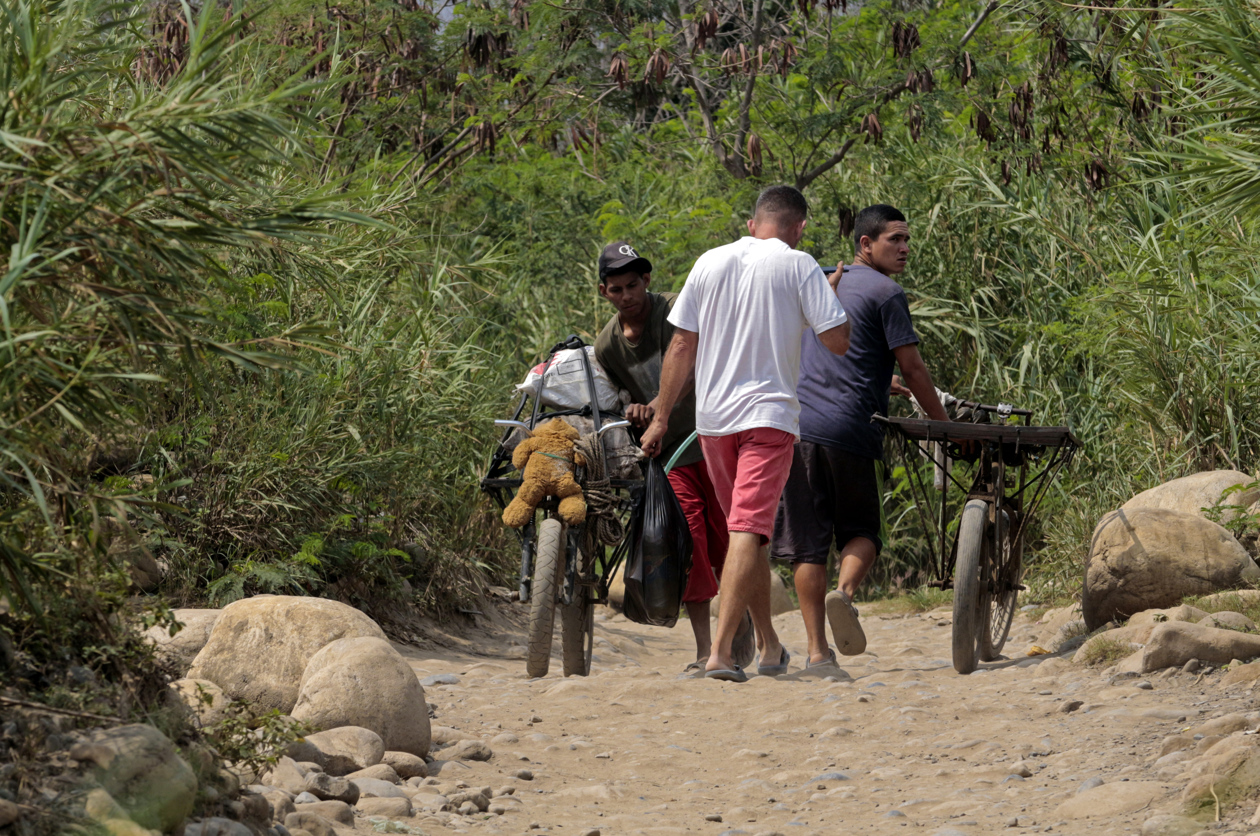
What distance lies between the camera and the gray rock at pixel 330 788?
11.1ft

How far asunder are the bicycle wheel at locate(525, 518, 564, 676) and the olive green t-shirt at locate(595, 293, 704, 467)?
616mm

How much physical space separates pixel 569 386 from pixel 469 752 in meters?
2.13

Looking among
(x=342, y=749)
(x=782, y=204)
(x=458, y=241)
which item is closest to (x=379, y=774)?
(x=342, y=749)

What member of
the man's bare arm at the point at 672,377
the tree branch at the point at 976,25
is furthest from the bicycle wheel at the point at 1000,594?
the tree branch at the point at 976,25

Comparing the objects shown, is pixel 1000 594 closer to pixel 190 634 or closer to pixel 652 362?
pixel 652 362

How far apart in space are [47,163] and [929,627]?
647 cm

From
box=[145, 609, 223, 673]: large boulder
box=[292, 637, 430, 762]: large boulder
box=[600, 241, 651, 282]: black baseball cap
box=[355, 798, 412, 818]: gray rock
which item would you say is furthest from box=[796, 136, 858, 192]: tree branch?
box=[355, 798, 412, 818]: gray rock

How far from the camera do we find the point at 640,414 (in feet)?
19.1

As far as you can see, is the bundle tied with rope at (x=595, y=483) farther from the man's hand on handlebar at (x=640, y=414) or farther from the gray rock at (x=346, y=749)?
the gray rock at (x=346, y=749)

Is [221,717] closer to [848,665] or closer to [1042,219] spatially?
[848,665]

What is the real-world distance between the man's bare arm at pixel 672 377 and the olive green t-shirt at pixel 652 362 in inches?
13.2

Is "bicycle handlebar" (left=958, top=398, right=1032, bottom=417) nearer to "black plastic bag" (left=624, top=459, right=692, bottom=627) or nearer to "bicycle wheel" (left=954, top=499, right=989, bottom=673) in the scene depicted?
"bicycle wheel" (left=954, top=499, right=989, bottom=673)

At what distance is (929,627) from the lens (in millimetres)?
8156

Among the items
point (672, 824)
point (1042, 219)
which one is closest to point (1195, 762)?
point (672, 824)
